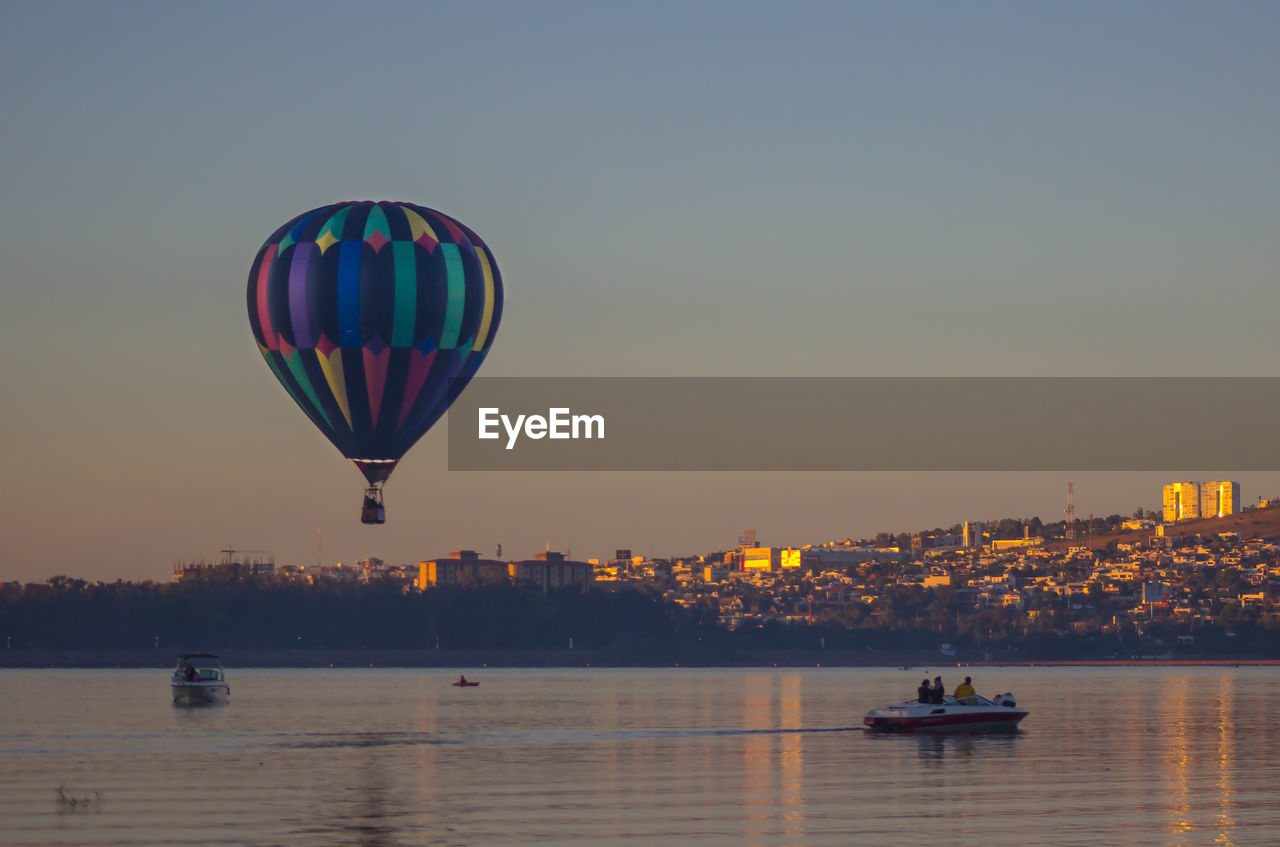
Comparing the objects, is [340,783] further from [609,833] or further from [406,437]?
[406,437]

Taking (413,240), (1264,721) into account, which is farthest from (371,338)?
(1264,721)

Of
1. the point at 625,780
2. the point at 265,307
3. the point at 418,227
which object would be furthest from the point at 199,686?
the point at 625,780

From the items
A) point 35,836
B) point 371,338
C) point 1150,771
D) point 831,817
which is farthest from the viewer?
point 371,338

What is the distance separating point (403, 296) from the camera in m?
81.1

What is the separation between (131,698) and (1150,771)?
305 ft

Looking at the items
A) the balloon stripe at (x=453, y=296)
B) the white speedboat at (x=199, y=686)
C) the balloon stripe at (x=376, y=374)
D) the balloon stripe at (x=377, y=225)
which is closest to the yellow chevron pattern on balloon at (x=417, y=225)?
the balloon stripe at (x=453, y=296)

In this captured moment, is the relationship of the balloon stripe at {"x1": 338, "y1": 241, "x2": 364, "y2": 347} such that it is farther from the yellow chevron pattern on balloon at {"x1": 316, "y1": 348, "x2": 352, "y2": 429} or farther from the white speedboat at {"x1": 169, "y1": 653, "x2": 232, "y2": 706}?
the white speedboat at {"x1": 169, "y1": 653, "x2": 232, "y2": 706}

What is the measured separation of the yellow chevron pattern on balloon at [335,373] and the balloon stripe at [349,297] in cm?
63

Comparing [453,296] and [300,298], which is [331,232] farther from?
[453,296]

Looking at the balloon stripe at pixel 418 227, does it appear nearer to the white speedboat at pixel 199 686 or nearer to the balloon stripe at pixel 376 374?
the balloon stripe at pixel 376 374

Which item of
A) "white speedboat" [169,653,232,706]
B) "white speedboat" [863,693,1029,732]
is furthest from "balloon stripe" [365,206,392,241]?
"white speedboat" [169,653,232,706]

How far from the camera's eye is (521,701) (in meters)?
132

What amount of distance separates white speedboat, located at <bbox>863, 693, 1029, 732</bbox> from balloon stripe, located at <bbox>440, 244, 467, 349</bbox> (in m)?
22.1

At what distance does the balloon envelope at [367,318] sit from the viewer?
8094cm
